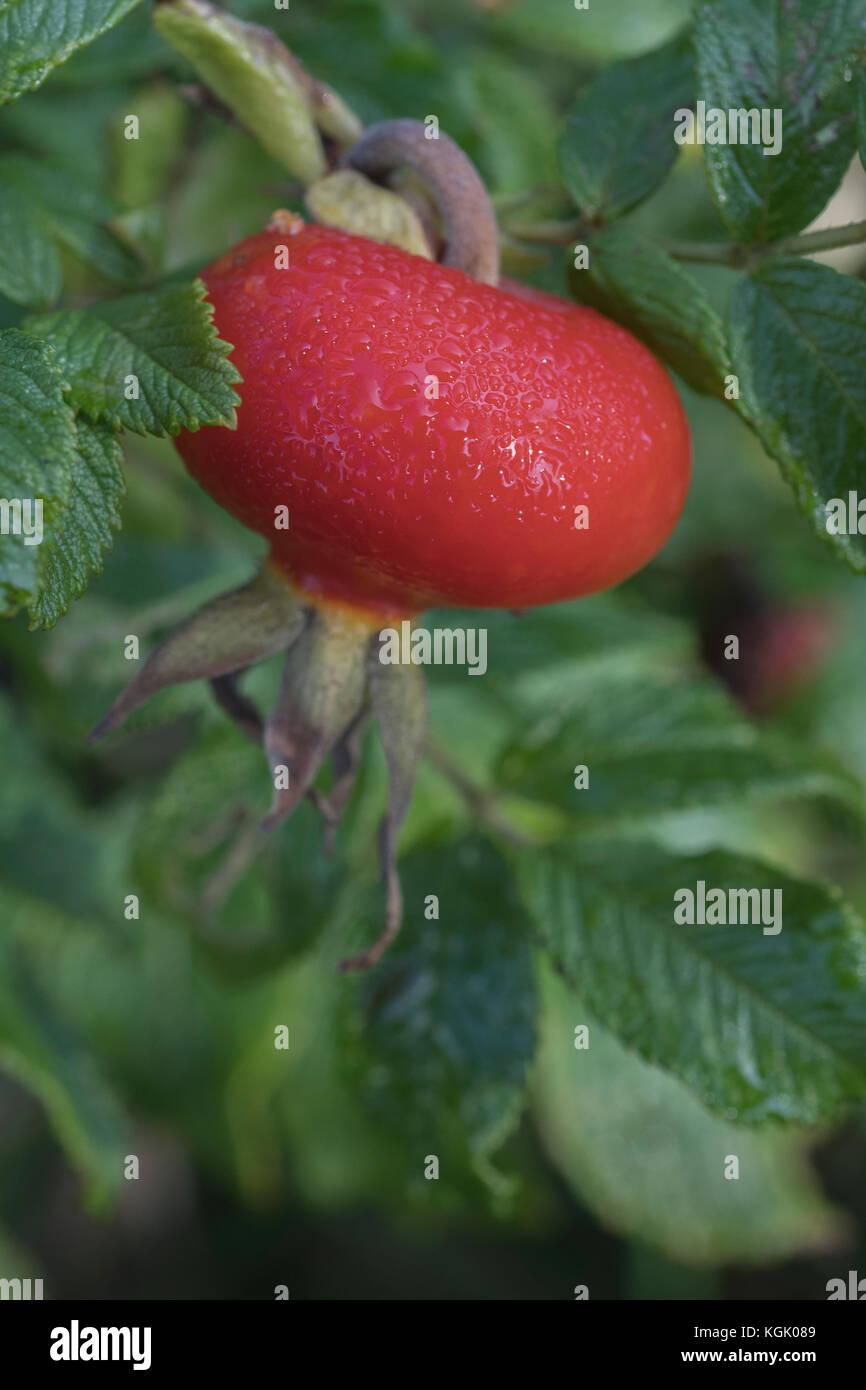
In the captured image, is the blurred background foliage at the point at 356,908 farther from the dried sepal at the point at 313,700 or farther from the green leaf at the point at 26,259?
the dried sepal at the point at 313,700

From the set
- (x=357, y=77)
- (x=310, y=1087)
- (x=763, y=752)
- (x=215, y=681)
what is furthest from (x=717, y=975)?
(x=310, y=1087)

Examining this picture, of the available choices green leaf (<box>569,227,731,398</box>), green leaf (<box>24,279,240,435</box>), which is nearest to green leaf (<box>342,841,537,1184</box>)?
green leaf (<box>569,227,731,398</box>)

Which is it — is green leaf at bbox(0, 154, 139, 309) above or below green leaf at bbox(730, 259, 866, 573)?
above

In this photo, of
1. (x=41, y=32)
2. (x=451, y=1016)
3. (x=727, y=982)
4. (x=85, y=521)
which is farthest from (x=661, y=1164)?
(x=41, y=32)

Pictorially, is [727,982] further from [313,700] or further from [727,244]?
[727,244]

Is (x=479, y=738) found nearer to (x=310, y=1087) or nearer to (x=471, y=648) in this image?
(x=471, y=648)

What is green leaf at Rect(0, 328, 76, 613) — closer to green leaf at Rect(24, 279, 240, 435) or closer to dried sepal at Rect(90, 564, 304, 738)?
green leaf at Rect(24, 279, 240, 435)
